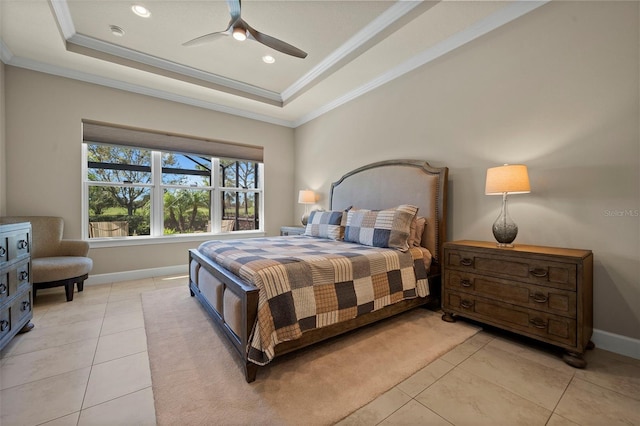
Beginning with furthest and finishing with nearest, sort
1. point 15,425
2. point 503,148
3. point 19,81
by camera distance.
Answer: point 19,81, point 503,148, point 15,425

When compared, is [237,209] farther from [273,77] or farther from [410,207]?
[410,207]

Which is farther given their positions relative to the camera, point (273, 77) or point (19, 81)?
point (273, 77)

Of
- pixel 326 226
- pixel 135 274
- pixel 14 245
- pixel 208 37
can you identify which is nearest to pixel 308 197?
pixel 326 226

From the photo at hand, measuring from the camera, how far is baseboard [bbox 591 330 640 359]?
1.86 meters

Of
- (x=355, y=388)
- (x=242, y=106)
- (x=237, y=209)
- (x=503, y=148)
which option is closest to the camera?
(x=355, y=388)

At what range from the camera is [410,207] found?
9.29 feet

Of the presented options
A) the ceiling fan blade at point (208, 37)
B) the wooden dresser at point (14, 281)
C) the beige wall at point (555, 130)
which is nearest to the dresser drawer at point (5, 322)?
the wooden dresser at point (14, 281)

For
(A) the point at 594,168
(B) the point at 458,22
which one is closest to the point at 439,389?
(A) the point at 594,168

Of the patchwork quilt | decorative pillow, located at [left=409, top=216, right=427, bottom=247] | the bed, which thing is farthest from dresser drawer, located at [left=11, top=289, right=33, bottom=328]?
decorative pillow, located at [left=409, top=216, right=427, bottom=247]

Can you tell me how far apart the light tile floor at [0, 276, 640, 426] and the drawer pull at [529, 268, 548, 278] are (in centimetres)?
58

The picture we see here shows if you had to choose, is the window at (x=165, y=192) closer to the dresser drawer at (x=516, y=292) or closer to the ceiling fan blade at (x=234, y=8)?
the ceiling fan blade at (x=234, y=8)

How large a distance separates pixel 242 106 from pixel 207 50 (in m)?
1.40

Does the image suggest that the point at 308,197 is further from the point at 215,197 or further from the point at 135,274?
the point at 135,274

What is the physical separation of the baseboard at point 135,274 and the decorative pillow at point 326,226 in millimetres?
2305
